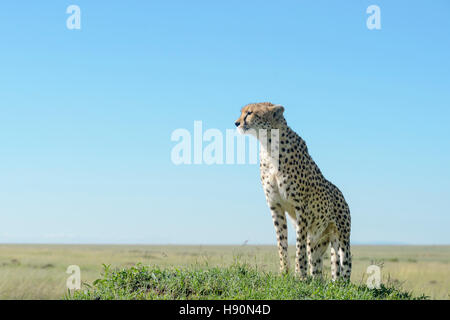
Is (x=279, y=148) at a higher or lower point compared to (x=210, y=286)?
higher

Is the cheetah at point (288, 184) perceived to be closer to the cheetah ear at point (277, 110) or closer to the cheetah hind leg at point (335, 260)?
the cheetah ear at point (277, 110)

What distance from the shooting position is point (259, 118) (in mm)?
7559

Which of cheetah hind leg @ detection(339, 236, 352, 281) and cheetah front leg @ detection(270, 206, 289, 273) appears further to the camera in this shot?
cheetah hind leg @ detection(339, 236, 352, 281)

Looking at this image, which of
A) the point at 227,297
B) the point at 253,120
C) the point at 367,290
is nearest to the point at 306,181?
the point at 253,120

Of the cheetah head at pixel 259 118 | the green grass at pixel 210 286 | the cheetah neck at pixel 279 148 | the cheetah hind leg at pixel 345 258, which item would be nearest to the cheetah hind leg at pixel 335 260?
the cheetah hind leg at pixel 345 258

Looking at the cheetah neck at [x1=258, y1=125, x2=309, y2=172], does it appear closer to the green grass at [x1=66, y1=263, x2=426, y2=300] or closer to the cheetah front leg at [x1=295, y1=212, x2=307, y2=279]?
the cheetah front leg at [x1=295, y1=212, x2=307, y2=279]

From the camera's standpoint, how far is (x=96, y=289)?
6879 millimetres

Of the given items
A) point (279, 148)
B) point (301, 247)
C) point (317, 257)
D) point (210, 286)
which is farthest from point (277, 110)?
point (210, 286)

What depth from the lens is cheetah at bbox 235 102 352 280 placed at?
24.7 ft

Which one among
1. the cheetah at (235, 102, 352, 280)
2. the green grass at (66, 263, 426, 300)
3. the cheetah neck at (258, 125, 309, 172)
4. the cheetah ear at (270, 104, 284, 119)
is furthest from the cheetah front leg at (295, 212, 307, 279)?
the cheetah ear at (270, 104, 284, 119)

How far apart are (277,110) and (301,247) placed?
2.01 metres

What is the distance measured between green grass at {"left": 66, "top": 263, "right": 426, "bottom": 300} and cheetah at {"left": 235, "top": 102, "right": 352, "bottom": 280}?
1.62 feet

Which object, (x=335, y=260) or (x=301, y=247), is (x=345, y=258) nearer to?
(x=335, y=260)
